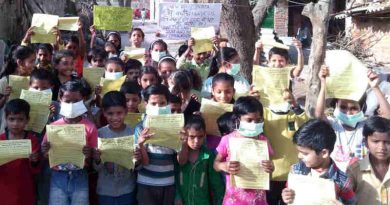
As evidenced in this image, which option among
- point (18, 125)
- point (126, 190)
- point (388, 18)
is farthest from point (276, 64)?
point (388, 18)

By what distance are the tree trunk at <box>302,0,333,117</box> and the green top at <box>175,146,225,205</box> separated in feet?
10.9

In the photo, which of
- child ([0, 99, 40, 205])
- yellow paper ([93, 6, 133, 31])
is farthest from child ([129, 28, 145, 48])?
child ([0, 99, 40, 205])

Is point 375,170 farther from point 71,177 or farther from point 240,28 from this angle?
point 240,28

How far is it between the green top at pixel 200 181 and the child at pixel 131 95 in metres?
0.75

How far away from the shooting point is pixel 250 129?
3.70 metres

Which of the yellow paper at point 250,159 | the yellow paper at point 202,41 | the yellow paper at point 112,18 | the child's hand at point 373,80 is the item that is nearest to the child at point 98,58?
the yellow paper at point 112,18

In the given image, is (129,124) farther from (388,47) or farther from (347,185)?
(388,47)

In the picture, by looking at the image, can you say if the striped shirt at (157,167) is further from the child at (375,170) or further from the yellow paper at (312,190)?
the child at (375,170)

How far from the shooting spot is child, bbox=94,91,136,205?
3.92 m

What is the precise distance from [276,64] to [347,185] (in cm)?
171

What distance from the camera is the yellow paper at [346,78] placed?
12.3ft

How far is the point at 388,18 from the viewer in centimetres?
1653

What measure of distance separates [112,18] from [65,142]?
3185 mm

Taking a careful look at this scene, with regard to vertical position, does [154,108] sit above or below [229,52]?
below
